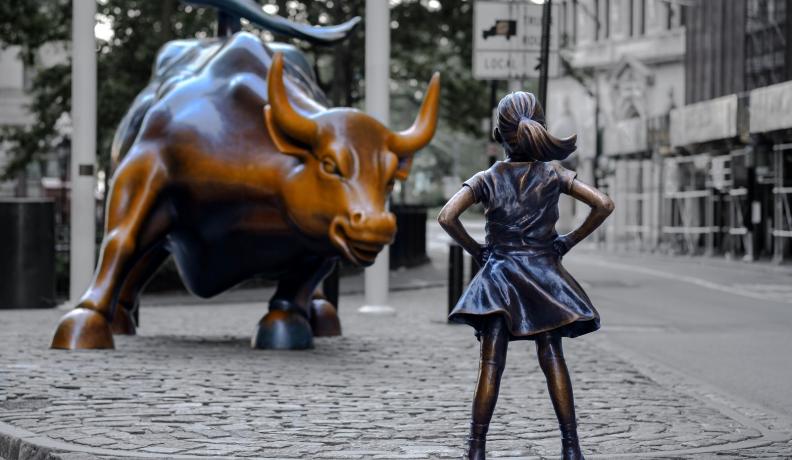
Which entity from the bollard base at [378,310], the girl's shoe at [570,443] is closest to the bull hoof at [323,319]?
the bollard base at [378,310]

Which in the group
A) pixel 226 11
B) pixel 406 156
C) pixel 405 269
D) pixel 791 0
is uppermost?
pixel 791 0

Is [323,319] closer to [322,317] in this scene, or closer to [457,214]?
[322,317]

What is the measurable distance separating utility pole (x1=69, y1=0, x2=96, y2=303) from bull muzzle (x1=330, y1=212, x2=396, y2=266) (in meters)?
6.69

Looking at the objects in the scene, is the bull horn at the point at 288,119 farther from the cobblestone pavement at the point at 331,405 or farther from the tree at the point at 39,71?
the tree at the point at 39,71

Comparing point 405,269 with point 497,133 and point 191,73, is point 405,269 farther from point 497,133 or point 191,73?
point 497,133

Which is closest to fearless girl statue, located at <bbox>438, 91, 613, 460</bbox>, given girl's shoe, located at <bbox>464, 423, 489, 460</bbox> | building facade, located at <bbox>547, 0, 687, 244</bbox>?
girl's shoe, located at <bbox>464, 423, 489, 460</bbox>

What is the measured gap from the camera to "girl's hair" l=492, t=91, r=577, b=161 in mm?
6688

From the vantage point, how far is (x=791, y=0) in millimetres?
40812

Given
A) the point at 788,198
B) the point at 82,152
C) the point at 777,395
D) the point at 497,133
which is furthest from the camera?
the point at 788,198

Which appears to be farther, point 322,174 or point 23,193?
point 23,193

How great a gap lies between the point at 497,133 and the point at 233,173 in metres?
5.72

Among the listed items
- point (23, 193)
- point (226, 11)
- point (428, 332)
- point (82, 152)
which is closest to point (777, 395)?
point (428, 332)

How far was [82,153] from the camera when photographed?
1759 centimetres

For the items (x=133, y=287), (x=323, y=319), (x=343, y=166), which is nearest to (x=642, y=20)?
(x=323, y=319)
